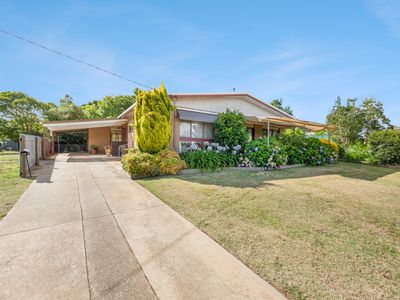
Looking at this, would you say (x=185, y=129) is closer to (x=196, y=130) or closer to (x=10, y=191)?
(x=196, y=130)

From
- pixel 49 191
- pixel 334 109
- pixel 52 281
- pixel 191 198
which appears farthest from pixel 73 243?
pixel 334 109

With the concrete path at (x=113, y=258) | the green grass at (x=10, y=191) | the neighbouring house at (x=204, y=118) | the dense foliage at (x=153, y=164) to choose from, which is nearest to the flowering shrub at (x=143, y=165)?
the dense foliage at (x=153, y=164)

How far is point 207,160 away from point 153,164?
264 centimetres

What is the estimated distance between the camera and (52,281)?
1849mm

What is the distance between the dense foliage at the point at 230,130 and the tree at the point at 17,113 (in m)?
28.4

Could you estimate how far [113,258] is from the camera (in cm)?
224

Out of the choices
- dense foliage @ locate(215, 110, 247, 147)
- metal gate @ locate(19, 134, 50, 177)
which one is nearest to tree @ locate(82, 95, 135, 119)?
metal gate @ locate(19, 134, 50, 177)

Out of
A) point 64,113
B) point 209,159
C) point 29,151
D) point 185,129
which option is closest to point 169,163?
point 209,159

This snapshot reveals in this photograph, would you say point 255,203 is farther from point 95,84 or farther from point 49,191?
point 95,84

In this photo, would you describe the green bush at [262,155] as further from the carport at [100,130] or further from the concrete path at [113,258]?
the carport at [100,130]

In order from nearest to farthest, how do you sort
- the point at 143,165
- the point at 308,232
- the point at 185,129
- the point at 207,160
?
the point at 308,232
the point at 143,165
the point at 207,160
the point at 185,129

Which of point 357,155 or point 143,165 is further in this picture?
point 357,155

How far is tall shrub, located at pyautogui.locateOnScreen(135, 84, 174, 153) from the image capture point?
7508mm

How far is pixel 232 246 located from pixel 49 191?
536cm
